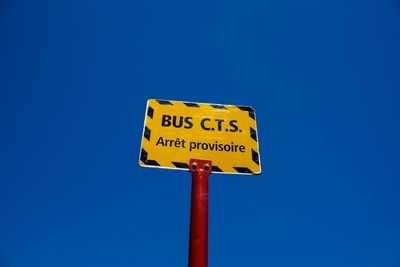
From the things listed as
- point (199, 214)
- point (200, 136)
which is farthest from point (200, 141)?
point (199, 214)

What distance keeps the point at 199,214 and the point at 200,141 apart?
395mm

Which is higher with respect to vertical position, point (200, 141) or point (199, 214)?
point (200, 141)

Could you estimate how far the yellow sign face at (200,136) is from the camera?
1527mm

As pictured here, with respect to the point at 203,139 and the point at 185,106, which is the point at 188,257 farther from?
the point at 185,106

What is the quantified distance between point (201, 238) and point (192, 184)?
253mm

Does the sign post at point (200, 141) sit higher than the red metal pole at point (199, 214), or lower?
higher

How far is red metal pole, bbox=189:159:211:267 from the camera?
1268 millimetres

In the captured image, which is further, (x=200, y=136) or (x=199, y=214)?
(x=200, y=136)

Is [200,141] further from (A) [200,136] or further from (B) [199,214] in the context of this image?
(B) [199,214]

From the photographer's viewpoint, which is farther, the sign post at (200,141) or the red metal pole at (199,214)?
the sign post at (200,141)

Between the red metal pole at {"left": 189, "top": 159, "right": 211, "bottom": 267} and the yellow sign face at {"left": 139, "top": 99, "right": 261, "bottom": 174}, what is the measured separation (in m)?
0.05

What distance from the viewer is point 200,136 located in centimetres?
160

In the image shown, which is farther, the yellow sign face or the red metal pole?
the yellow sign face

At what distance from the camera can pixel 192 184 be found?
1.44 m
